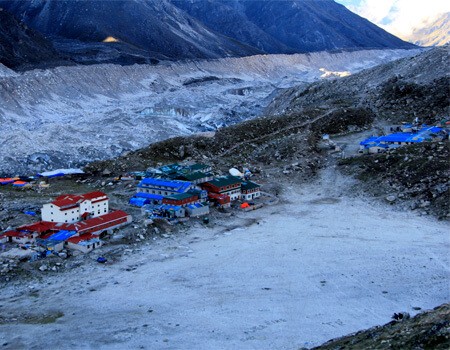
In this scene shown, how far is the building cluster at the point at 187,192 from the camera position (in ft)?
117

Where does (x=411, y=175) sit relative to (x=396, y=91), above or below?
below

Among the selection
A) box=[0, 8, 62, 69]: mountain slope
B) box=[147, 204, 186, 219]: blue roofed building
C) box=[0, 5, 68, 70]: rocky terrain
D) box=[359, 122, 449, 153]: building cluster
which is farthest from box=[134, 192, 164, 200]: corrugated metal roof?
box=[0, 8, 62, 69]: mountain slope

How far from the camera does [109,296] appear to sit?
24.3 metres

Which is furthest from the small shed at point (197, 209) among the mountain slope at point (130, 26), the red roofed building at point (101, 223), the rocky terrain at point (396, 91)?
the mountain slope at point (130, 26)

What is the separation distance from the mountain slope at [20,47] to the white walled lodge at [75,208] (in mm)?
58300

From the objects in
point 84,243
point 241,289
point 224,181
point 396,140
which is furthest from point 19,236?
point 396,140

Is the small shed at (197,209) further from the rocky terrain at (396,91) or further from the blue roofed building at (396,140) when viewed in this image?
the rocky terrain at (396,91)

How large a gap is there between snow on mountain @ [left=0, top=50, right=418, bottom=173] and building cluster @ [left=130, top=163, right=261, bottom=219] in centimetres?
1431

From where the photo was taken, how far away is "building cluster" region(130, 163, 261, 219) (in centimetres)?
3553

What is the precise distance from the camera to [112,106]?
83.0 m

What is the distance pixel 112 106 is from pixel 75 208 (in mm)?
51417

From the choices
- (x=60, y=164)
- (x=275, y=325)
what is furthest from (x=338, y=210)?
(x=60, y=164)

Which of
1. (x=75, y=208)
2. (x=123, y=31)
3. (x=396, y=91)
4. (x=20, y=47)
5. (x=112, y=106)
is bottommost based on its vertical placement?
(x=75, y=208)

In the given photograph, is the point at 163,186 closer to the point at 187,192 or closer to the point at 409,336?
the point at 187,192
